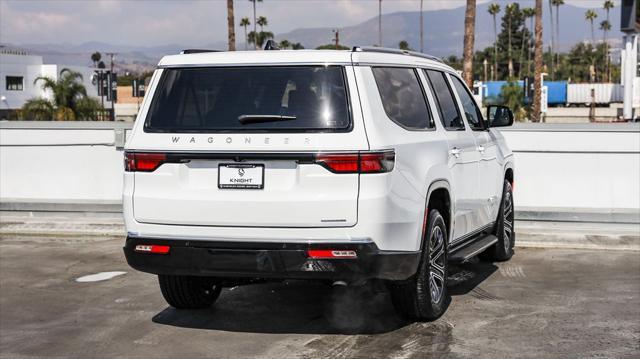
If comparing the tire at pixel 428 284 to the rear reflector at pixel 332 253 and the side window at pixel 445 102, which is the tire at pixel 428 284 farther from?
the side window at pixel 445 102

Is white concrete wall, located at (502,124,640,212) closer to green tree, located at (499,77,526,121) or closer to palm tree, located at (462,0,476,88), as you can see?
palm tree, located at (462,0,476,88)

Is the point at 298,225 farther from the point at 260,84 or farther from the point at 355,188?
the point at 260,84

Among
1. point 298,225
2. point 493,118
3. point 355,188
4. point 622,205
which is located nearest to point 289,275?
point 298,225

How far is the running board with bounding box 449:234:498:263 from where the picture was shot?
25.3 feet

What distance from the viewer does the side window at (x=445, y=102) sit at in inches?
305

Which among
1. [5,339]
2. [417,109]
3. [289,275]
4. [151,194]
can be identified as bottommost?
[5,339]

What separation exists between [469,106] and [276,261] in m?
3.33

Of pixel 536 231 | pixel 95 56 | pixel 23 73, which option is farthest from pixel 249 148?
pixel 95 56

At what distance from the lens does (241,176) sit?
624cm

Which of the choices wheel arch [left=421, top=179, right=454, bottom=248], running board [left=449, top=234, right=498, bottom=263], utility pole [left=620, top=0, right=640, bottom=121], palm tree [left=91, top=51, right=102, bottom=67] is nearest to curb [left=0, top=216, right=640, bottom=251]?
running board [left=449, top=234, right=498, bottom=263]

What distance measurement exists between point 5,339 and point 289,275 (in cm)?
227

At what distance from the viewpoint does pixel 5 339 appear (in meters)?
6.88

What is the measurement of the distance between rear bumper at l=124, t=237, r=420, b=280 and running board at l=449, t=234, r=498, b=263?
1321mm

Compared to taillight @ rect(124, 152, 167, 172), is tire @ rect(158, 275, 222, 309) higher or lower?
lower
